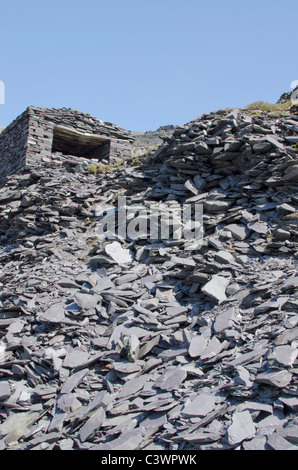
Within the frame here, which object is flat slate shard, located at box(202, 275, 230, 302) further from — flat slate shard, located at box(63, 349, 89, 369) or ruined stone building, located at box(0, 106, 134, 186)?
ruined stone building, located at box(0, 106, 134, 186)

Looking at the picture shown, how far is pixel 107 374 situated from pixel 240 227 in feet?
15.4

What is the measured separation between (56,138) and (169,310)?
14.5 metres

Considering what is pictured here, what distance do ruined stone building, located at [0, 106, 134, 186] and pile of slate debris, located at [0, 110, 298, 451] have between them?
4.90 meters

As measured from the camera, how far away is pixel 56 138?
1862 centimetres

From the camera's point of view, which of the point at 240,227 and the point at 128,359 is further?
the point at 240,227

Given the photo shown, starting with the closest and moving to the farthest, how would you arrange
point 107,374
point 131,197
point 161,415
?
point 161,415 < point 107,374 < point 131,197

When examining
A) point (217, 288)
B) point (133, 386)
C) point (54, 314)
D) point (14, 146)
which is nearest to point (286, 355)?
point (133, 386)

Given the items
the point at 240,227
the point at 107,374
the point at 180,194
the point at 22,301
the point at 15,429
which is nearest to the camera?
the point at 15,429

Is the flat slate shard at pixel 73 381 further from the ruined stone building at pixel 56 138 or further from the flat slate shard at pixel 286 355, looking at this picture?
the ruined stone building at pixel 56 138

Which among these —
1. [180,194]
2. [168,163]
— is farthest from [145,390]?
[168,163]

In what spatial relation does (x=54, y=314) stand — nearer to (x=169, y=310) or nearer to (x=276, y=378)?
(x=169, y=310)

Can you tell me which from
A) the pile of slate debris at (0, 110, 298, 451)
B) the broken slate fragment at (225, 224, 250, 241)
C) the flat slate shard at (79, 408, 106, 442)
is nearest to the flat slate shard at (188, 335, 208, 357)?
the pile of slate debris at (0, 110, 298, 451)

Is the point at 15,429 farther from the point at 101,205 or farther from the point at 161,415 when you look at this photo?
the point at 101,205

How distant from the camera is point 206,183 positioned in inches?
420
